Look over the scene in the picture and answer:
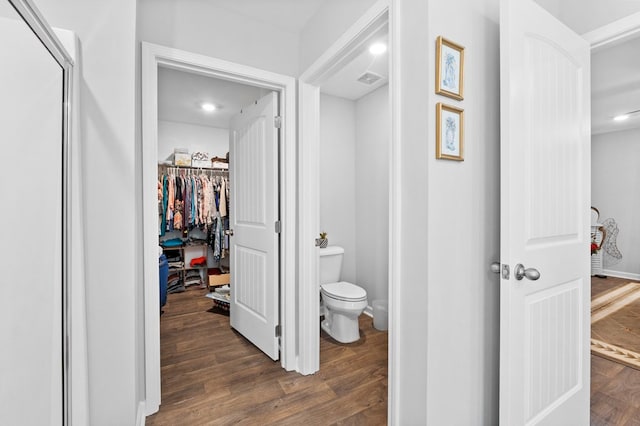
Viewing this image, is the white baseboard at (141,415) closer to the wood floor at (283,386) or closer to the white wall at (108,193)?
the wood floor at (283,386)

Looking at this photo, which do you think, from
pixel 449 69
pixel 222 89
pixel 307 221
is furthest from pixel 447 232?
pixel 222 89

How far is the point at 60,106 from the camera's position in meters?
0.94

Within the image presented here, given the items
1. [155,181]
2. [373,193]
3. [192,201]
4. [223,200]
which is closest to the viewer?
[155,181]

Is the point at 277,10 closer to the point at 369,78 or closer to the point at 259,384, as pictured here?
the point at 369,78

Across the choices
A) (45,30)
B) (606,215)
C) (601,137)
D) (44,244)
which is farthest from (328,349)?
(601,137)

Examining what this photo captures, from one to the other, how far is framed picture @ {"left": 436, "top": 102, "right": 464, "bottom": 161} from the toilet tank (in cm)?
186

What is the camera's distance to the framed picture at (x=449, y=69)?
1.12 metres

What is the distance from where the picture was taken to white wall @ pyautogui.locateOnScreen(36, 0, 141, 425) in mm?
1130

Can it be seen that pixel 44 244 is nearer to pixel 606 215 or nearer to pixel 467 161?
pixel 467 161

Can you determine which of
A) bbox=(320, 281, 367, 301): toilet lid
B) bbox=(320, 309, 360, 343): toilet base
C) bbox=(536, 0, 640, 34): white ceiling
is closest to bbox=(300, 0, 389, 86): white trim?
bbox=(536, 0, 640, 34): white ceiling

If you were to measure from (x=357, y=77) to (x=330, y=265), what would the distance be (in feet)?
6.20

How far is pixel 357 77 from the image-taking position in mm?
2811

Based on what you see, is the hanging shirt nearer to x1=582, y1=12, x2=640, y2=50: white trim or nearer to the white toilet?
the white toilet

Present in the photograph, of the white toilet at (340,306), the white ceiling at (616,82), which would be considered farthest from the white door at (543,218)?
the white toilet at (340,306)
